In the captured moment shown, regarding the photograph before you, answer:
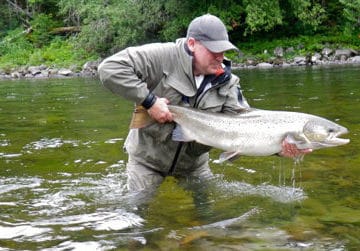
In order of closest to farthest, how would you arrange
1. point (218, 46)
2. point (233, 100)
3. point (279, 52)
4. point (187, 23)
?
point (218, 46) < point (233, 100) < point (279, 52) < point (187, 23)

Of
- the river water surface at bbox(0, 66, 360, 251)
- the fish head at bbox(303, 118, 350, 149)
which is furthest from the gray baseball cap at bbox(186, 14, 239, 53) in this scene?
the river water surface at bbox(0, 66, 360, 251)

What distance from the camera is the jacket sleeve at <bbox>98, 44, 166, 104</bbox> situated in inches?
171

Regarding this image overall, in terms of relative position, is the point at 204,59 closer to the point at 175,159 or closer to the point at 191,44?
the point at 191,44

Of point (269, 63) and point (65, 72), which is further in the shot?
point (65, 72)

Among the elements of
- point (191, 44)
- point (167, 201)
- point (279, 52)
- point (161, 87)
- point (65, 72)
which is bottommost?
point (65, 72)

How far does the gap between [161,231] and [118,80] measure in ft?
4.23

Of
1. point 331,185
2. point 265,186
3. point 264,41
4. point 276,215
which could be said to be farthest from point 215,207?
point 264,41

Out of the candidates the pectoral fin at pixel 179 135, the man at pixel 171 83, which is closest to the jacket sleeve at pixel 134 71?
the man at pixel 171 83

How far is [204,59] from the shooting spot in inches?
175

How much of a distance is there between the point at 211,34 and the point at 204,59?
8.3 inches

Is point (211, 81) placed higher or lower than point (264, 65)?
higher

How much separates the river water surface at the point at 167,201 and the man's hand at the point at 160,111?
0.94 metres

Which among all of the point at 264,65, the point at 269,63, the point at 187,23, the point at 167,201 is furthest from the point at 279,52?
the point at 167,201

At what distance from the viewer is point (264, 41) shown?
1183 inches
